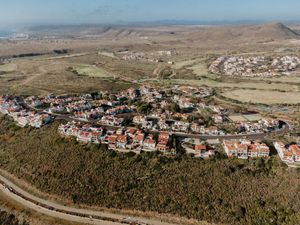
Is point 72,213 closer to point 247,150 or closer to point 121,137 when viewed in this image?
point 121,137

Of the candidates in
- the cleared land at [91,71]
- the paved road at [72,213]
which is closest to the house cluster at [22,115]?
the paved road at [72,213]

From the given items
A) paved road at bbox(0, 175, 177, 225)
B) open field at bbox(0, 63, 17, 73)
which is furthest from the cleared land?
paved road at bbox(0, 175, 177, 225)

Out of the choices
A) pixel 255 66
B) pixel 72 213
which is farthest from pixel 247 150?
pixel 255 66

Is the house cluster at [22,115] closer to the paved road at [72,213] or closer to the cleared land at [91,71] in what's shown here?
the paved road at [72,213]

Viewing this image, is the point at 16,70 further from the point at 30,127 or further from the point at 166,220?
the point at 166,220

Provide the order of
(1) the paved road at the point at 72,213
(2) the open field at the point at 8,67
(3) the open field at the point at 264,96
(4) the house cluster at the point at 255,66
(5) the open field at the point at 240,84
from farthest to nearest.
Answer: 1. (2) the open field at the point at 8,67
2. (4) the house cluster at the point at 255,66
3. (5) the open field at the point at 240,84
4. (3) the open field at the point at 264,96
5. (1) the paved road at the point at 72,213
